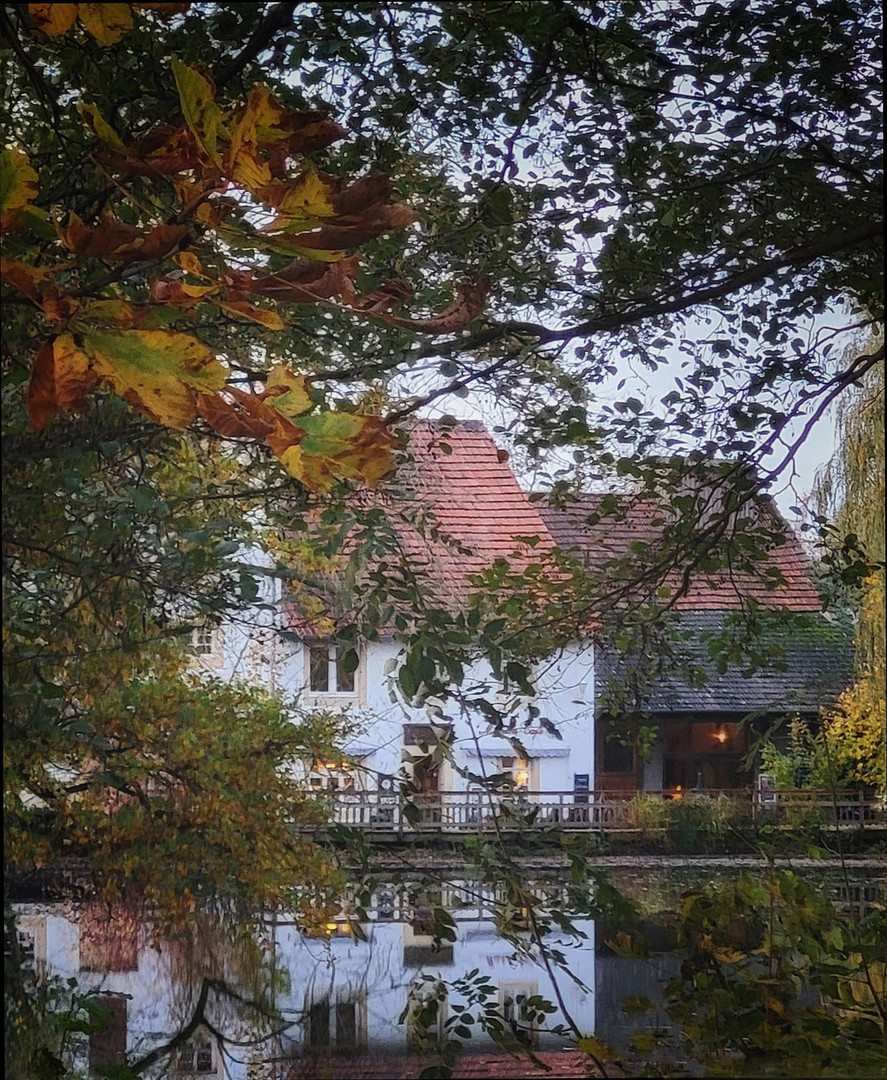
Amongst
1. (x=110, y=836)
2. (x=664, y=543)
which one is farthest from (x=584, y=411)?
(x=110, y=836)

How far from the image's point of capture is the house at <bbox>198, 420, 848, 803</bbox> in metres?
1.15

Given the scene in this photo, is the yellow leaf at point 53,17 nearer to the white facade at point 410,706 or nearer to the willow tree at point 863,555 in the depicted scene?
the white facade at point 410,706

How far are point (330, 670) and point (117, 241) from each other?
546mm

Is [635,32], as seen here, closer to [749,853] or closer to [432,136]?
[432,136]

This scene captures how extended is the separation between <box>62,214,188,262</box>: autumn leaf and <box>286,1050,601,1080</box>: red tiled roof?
91 centimetres

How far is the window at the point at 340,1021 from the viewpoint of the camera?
113cm

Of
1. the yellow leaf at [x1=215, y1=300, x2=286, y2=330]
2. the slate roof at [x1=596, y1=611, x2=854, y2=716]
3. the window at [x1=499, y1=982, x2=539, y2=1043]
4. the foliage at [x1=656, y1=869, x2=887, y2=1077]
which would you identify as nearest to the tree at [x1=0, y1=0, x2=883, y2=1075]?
the yellow leaf at [x1=215, y1=300, x2=286, y2=330]

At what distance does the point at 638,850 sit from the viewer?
1.15 metres

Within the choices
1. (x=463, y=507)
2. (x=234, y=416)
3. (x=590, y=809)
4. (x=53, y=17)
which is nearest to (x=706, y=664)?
(x=590, y=809)

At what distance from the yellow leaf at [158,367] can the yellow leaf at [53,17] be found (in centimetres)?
36

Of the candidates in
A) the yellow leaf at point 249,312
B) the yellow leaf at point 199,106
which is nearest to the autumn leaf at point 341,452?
the yellow leaf at point 249,312

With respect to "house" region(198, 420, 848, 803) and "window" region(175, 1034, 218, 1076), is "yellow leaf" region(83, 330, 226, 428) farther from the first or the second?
"window" region(175, 1034, 218, 1076)

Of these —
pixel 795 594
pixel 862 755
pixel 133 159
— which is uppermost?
pixel 133 159

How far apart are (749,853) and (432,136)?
0.89 m
